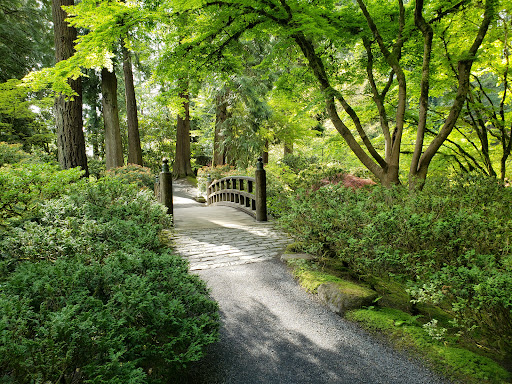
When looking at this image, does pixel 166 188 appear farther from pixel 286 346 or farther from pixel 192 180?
pixel 192 180

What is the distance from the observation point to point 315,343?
8.29ft

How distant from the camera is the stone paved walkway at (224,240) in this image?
4.55m

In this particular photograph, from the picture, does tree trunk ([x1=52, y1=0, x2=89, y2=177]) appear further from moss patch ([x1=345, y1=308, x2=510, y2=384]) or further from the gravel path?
moss patch ([x1=345, y1=308, x2=510, y2=384])

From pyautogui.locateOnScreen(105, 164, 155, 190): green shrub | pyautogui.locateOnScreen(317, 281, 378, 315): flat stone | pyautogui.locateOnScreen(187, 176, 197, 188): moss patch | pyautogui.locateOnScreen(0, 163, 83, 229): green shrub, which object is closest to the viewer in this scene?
pyautogui.locateOnScreen(317, 281, 378, 315): flat stone

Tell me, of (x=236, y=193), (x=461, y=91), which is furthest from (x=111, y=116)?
(x=461, y=91)

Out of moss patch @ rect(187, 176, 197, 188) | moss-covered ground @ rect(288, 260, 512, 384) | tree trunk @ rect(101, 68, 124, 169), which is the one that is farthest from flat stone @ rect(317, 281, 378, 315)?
moss patch @ rect(187, 176, 197, 188)

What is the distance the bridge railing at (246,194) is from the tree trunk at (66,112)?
14.3ft

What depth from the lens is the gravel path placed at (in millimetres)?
2129

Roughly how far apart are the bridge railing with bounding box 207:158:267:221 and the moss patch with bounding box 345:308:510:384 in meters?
4.63

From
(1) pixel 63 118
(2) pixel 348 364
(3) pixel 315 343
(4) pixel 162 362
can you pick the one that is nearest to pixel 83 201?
(4) pixel 162 362

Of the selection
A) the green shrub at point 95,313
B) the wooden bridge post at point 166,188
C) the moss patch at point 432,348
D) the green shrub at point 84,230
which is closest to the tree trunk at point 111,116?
the wooden bridge post at point 166,188

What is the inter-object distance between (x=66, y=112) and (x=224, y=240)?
538 centimetres

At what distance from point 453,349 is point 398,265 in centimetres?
82

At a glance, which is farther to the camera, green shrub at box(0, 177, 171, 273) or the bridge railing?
the bridge railing
